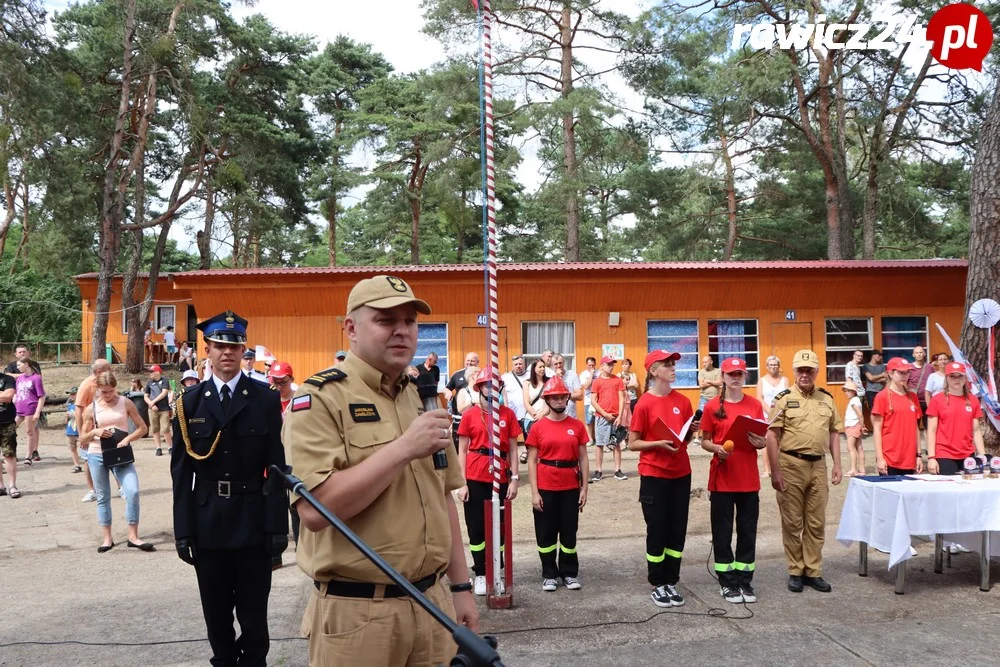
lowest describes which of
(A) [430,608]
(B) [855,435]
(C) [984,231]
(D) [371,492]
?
(B) [855,435]

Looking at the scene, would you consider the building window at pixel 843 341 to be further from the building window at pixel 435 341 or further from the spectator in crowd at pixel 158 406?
the spectator in crowd at pixel 158 406

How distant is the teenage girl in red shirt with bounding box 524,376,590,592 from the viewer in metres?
6.98

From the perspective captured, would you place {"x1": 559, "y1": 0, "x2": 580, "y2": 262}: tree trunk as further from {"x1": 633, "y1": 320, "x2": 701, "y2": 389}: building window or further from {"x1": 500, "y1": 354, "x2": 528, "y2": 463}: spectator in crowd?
{"x1": 500, "y1": 354, "x2": 528, "y2": 463}: spectator in crowd

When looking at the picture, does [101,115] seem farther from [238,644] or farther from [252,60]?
[238,644]

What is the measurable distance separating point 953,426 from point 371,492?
26.1ft

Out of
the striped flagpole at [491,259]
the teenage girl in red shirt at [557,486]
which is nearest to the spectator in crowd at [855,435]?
the teenage girl in red shirt at [557,486]

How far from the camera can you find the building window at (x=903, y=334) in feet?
63.3

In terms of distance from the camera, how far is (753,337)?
18.9m

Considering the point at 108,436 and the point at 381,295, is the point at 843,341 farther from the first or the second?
the point at 381,295

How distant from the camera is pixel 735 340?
18922mm

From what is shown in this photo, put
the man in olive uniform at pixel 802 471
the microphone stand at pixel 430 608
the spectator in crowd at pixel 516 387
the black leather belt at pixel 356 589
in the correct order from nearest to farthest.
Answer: the microphone stand at pixel 430 608 → the black leather belt at pixel 356 589 → the man in olive uniform at pixel 802 471 → the spectator in crowd at pixel 516 387

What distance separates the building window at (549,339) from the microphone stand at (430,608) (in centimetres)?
1608

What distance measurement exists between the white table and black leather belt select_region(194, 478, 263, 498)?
5.06 meters

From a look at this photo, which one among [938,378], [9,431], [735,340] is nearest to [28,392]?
[9,431]
